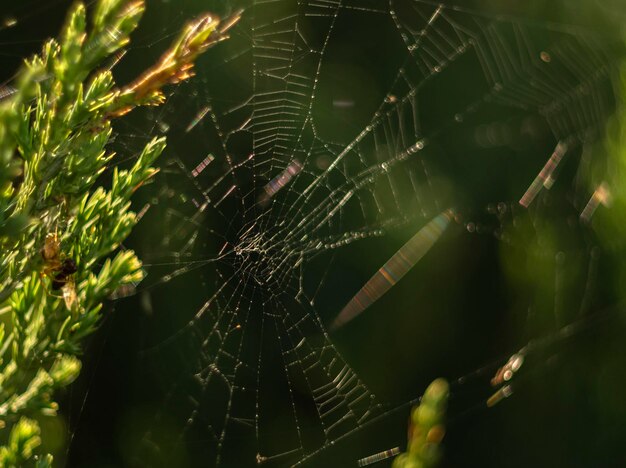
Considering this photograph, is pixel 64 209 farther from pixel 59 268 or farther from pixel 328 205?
pixel 328 205

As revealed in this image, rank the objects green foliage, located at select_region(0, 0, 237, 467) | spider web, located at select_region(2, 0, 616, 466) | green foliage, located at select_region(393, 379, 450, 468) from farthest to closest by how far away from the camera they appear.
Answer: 1. spider web, located at select_region(2, 0, 616, 466)
2. green foliage, located at select_region(393, 379, 450, 468)
3. green foliage, located at select_region(0, 0, 237, 467)

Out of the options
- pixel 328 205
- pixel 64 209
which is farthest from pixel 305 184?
pixel 64 209

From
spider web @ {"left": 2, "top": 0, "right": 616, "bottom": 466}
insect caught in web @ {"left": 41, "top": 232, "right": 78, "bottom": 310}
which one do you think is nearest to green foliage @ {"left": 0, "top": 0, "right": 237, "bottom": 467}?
insect caught in web @ {"left": 41, "top": 232, "right": 78, "bottom": 310}

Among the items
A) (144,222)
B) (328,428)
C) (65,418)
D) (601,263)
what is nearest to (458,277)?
(601,263)

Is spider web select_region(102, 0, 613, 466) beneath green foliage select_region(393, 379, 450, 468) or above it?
above

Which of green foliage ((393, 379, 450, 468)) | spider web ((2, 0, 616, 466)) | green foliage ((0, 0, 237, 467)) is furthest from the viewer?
spider web ((2, 0, 616, 466))

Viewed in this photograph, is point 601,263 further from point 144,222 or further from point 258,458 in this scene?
point 144,222

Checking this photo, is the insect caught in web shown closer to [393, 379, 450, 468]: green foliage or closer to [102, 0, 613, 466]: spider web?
[393, 379, 450, 468]: green foliage
